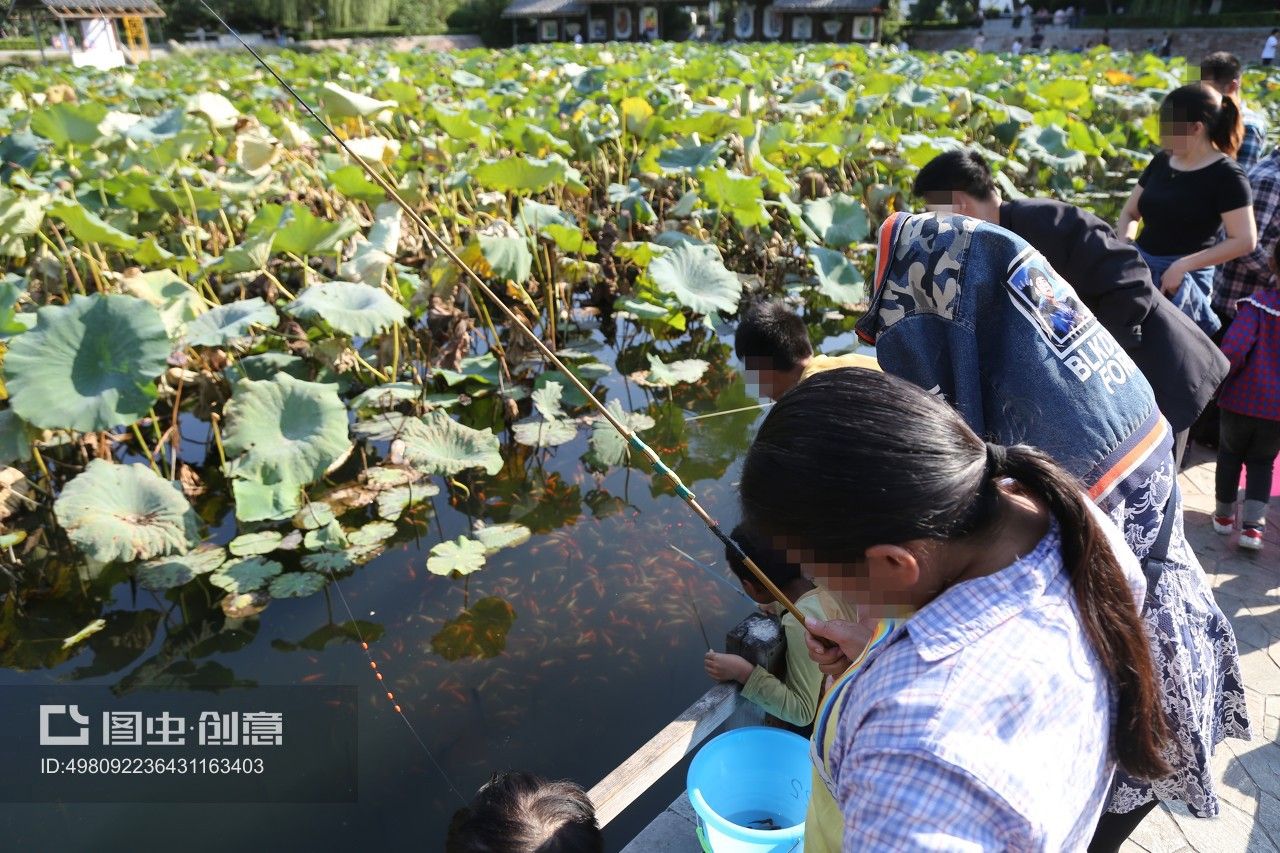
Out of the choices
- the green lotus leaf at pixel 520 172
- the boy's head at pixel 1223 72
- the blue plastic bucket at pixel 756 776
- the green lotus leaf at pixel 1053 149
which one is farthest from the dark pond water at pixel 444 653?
the green lotus leaf at pixel 1053 149

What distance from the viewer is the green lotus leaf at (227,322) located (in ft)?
10.8

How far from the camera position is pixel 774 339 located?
2162 mm

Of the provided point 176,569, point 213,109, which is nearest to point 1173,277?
point 176,569

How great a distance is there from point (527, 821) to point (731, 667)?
0.61m

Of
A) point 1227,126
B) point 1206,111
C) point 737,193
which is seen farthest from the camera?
point 737,193

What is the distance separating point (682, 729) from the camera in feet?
5.86

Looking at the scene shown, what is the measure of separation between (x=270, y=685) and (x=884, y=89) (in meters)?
8.73

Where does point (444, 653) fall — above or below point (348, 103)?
below

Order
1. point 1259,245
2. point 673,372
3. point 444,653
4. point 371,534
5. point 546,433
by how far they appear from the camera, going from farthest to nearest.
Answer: point 673,372 < point 546,433 < point 371,534 < point 1259,245 < point 444,653

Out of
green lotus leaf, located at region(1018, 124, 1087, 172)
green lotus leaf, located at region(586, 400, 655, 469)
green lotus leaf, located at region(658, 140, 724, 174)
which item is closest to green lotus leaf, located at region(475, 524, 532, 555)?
green lotus leaf, located at region(586, 400, 655, 469)

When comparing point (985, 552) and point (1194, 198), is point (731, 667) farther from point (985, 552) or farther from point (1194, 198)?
point (1194, 198)

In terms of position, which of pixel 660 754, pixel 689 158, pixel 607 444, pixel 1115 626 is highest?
pixel 689 158

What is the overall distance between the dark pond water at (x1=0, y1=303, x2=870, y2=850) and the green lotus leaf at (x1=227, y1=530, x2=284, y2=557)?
20 cm

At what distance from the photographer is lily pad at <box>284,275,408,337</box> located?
337cm
